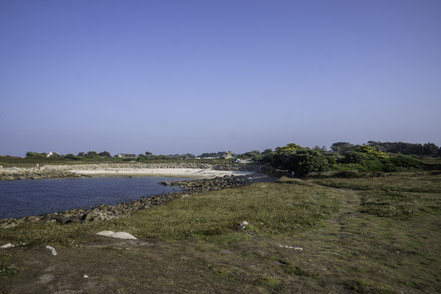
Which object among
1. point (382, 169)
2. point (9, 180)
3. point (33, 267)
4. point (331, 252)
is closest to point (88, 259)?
point (33, 267)

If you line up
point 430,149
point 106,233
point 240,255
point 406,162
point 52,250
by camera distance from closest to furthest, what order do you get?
point 52,250 → point 240,255 → point 106,233 → point 406,162 → point 430,149

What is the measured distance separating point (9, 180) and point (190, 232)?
61355 millimetres

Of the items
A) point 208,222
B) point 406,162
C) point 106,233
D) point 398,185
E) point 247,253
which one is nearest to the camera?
point 247,253

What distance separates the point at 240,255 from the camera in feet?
36.0

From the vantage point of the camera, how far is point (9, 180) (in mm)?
56656

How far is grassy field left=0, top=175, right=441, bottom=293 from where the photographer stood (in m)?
8.10

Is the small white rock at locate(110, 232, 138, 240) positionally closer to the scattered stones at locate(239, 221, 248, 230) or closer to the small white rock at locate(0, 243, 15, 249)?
the small white rock at locate(0, 243, 15, 249)

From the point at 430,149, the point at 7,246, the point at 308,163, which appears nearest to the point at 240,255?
the point at 7,246

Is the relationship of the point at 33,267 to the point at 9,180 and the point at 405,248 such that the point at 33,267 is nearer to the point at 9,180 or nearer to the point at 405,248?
the point at 405,248

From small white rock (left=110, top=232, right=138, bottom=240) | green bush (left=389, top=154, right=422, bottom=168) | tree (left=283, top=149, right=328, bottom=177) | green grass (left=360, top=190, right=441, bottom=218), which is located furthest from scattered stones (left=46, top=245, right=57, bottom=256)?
green bush (left=389, top=154, right=422, bottom=168)

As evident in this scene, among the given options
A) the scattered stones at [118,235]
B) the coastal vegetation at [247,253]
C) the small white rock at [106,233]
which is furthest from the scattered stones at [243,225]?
the small white rock at [106,233]

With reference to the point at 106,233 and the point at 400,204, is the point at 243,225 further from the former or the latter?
the point at 400,204

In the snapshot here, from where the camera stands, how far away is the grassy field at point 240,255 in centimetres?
810

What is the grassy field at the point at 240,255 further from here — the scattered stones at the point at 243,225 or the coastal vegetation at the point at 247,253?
the scattered stones at the point at 243,225
